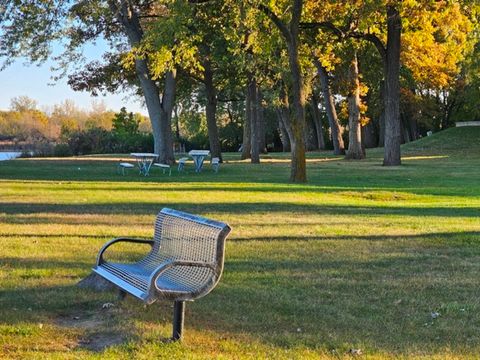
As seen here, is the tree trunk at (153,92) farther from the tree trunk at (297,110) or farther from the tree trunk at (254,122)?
the tree trunk at (297,110)

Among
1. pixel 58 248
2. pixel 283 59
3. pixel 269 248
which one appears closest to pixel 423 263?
pixel 269 248

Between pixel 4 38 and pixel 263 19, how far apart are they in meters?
12.4

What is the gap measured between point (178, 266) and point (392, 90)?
2659cm

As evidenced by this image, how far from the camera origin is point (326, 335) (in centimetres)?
522

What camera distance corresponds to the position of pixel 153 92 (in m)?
30.1

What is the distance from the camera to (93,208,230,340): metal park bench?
16.0 feet

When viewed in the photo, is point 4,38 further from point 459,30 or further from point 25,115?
point 25,115

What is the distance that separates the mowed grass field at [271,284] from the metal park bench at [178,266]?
37 cm

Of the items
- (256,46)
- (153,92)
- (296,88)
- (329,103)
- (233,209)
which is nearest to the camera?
(233,209)

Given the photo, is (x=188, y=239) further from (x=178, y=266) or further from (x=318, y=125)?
(x=318, y=125)

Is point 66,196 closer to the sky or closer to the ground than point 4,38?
closer to the ground

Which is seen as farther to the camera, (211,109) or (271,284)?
(211,109)

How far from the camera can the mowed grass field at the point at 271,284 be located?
196 inches

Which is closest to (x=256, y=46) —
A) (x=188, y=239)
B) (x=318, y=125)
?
(x=188, y=239)
